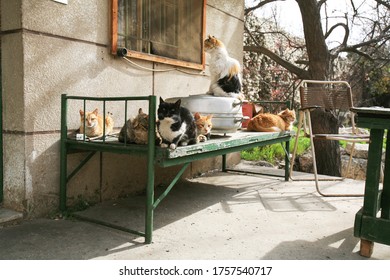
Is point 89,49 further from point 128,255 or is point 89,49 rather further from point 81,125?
point 128,255

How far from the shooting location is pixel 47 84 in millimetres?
2963

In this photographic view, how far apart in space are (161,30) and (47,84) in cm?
167

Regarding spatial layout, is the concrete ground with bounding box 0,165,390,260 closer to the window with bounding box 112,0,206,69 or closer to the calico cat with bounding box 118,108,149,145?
the calico cat with bounding box 118,108,149,145

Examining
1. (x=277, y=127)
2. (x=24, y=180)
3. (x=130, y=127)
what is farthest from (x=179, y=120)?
(x=277, y=127)

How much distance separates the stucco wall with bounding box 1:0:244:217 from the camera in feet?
9.27

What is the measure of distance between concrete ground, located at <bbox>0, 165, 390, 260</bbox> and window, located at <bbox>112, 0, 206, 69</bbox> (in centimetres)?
165

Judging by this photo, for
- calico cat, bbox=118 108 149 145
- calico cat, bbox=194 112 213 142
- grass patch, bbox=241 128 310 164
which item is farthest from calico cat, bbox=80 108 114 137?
grass patch, bbox=241 128 310 164

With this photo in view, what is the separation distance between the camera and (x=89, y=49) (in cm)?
329

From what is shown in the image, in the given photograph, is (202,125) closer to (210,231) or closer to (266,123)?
(210,231)

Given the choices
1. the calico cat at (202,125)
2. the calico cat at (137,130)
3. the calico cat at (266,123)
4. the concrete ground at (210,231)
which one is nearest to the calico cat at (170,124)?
the calico cat at (137,130)

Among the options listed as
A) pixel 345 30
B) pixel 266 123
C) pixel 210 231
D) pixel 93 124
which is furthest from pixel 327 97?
pixel 345 30

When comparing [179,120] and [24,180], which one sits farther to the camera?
[24,180]

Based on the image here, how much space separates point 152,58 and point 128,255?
2.32 metres

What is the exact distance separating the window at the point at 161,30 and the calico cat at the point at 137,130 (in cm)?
99
